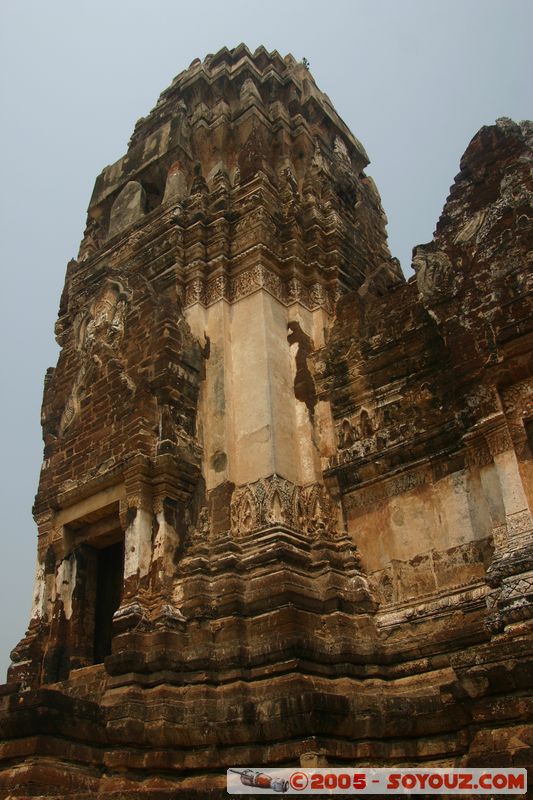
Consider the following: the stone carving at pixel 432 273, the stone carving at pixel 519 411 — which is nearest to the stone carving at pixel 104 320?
the stone carving at pixel 432 273

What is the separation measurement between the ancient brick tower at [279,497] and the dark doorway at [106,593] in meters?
0.03

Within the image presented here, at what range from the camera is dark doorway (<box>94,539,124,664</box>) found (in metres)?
11.2

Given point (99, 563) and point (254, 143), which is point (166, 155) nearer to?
point (254, 143)

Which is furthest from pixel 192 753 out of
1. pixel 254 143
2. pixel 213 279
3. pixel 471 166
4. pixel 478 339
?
pixel 254 143

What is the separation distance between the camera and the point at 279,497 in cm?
1002

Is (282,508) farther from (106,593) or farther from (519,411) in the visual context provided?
(106,593)

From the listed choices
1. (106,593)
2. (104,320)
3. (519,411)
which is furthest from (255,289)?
(106,593)

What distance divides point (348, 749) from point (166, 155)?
12289mm

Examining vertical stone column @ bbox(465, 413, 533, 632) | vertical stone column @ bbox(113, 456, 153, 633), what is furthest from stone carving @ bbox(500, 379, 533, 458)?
vertical stone column @ bbox(113, 456, 153, 633)

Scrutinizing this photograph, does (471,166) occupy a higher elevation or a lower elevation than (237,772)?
higher

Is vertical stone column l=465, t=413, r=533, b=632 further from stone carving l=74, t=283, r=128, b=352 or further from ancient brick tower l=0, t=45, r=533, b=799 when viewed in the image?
stone carving l=74, t=283, r=128, b=352

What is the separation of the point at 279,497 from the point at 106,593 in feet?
11.9

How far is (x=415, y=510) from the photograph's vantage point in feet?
32.0

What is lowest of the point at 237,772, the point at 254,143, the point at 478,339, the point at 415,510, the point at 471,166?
the point at 237,772
